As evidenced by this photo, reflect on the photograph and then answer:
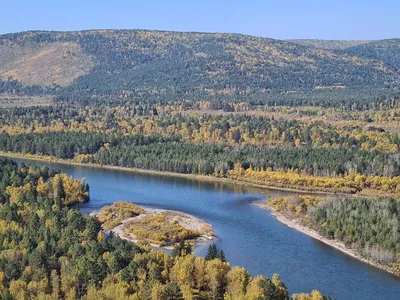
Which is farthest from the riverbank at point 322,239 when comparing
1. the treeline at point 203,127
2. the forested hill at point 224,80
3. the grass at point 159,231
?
the forested hill at point 224,80

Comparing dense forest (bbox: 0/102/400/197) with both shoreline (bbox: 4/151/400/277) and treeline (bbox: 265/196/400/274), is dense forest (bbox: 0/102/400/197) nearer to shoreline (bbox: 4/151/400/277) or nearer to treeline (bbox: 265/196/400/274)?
shoreline (bbox: 4/151/400/277)

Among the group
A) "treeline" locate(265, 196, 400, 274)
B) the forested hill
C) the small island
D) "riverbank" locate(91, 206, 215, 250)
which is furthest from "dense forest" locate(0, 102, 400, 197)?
the forested hill

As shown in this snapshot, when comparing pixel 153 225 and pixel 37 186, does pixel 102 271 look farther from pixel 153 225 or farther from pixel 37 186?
pixel 37 186

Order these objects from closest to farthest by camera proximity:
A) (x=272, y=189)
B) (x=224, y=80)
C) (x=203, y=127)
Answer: (x=272, y=189) → (x=203, y=127) → (x=224, y=80)

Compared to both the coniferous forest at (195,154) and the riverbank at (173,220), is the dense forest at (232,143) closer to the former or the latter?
the coniferous forest at (195,154)

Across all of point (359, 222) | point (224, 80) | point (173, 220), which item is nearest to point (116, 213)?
point (173, 220)
